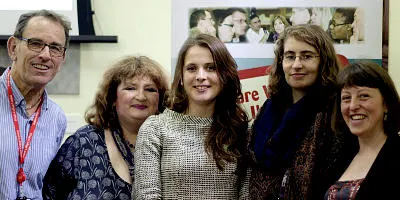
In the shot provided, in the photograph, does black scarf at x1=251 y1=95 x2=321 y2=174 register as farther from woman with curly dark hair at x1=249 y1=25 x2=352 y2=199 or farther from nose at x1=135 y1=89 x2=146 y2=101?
nose at x1=135 y1=89 x2=146 y2=101

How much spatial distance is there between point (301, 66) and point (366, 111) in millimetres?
311

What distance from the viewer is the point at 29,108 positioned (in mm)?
2174

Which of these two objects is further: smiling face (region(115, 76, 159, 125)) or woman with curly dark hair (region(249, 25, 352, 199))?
smiling face (region(115, 76, 159, 125))

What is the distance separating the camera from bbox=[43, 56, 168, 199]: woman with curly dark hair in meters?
2.13

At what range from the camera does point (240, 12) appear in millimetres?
3041

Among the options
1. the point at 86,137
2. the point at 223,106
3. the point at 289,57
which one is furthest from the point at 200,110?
the point at 86,137

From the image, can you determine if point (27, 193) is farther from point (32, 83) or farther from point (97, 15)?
point (97, 15)

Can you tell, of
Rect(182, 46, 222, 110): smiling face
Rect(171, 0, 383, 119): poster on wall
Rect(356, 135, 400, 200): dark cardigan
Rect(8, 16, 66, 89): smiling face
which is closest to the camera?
Rect(356, 135, 400, 200): dark cardigan

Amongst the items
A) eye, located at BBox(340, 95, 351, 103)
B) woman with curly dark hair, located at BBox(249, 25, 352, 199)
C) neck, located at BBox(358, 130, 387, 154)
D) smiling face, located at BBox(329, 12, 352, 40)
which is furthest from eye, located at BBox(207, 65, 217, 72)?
smiling face, located at BBox(329, 12, 352, 40)

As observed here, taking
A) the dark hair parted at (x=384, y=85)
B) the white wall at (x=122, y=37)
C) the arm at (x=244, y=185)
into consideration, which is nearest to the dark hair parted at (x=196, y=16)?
the white wall at (x=122, y=37)

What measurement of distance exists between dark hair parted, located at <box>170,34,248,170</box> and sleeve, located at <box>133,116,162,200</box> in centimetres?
15

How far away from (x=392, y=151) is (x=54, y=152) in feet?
4.40

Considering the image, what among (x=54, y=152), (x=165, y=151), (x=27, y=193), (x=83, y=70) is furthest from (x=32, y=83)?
(x=83, y=70)

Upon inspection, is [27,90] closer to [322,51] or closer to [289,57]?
[289,57]
